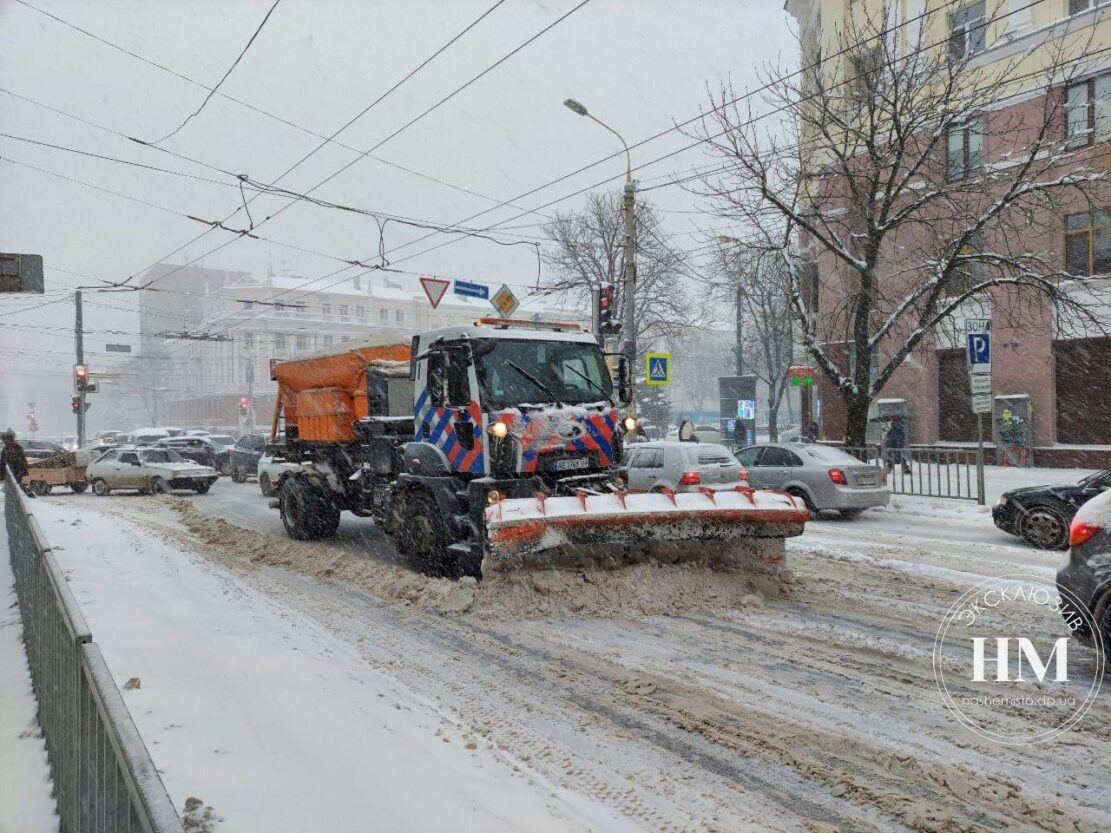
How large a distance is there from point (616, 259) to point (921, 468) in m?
20.8

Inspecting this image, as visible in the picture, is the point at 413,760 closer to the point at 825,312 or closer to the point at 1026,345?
the point at 1026,345

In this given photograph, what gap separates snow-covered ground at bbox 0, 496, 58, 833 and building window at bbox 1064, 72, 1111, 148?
25.1 m

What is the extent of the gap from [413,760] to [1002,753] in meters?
3.06

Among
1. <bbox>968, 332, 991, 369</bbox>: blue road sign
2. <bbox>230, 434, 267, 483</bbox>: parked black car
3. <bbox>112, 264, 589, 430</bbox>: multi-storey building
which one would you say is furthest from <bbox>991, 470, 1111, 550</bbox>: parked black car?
<bbox>112, 264, 589, 430</bbox>: multi-storey building

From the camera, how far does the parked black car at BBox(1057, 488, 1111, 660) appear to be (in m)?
5.12

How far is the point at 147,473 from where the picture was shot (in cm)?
2184

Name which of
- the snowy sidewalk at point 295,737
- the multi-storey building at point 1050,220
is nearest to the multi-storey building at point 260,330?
the multi-storey building at point 1050,220

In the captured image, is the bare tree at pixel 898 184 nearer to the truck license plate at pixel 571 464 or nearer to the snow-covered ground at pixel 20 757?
the truck license plate at pixel 571 464

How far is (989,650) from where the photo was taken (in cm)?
591

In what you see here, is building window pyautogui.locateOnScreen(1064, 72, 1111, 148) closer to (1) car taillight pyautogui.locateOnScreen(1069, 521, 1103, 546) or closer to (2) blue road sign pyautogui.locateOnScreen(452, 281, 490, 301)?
(2) blue road sign pyautogui.locateOnScreen(452, 281, 490, 301)

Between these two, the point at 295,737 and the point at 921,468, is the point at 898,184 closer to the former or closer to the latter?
the point at 921,468

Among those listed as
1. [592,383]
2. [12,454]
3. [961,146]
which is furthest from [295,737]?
A: [961,146]

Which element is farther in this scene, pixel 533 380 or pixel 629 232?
pixel 629 232

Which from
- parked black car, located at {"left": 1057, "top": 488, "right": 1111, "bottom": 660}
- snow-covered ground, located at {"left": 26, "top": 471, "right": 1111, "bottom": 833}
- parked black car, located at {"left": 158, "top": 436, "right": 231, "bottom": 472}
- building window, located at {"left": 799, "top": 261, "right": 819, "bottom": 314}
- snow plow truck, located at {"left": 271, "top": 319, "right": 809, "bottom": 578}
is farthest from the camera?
parked black car, located at {"left": 158, "top": 436, "right": 231, "bottom": 472}
